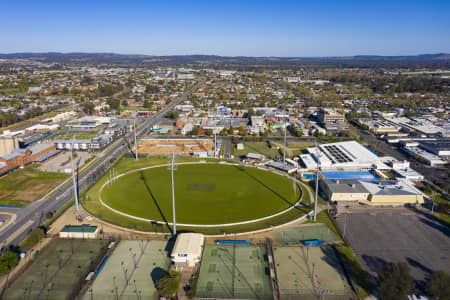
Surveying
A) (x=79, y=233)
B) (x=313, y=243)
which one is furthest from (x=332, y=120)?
(x=79, y=233)

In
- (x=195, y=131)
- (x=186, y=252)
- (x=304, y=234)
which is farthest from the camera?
(x=195, y=131)

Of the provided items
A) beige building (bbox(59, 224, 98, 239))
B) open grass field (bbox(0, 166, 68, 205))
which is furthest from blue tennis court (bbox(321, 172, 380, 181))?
open grass field (bbox(0, 166, 68, 205))

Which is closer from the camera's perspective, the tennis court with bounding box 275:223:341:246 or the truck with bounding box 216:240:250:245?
the truck with bounding box 216:240:250:245

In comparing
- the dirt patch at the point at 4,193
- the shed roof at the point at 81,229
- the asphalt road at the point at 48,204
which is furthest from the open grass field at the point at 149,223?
the dirt patch at the point at 4,193

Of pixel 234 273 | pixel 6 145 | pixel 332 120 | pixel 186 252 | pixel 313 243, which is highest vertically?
pixel 332 120

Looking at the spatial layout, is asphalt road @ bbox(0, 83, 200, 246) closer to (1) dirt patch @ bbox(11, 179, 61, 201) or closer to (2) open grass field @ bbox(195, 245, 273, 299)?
(1) dirt patch @ bbox(11, 179, 61, 201)

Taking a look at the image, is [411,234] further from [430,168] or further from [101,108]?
[101,108]

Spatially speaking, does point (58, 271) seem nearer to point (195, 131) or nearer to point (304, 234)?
point (304, 234)
